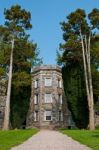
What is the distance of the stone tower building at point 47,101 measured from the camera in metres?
50.9

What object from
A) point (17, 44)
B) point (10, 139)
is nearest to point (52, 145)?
point (10, 139)

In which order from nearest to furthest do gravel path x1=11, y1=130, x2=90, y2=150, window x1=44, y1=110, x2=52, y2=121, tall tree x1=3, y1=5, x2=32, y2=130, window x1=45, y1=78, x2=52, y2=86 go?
gravel path x1=11, y1=130, x2=90, y2=150 < tall tree x1=3, y1=5, x2=32, y2=130 < window x1=44, y1=110, x2=52, y2=121 < window x1=45, y1=78, x2=52, y2=86

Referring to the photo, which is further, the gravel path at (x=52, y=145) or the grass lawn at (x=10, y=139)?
the grass lawn at (x=10, y=139)

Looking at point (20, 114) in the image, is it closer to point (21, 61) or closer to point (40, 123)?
point (40, 123)

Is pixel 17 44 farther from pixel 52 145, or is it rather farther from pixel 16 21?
pixel 52 145

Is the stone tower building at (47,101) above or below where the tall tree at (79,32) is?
below

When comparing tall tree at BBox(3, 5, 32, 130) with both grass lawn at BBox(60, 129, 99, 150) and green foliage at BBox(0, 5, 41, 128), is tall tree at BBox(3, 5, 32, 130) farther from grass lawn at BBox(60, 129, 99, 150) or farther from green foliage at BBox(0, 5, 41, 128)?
grass lawn at BBox(60, 129, 99, 150)

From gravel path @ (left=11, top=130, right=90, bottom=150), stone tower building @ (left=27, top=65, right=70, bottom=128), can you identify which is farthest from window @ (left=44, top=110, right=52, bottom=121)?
gravel path @ (left=11, top=130, right=90, bottom=150)

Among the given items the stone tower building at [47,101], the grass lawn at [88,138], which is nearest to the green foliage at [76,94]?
the stone tower building at [47,101]

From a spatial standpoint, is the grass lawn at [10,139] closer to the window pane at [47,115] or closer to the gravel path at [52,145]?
the gravel path at [52,145]

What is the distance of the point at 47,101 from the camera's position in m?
51.6

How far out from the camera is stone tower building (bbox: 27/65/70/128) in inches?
2005

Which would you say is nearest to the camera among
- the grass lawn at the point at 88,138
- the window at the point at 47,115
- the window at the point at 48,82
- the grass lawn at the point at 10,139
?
the grass lawn at the point at 88,138

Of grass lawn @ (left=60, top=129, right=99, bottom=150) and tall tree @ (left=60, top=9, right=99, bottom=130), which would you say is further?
tall tree @ (left=60, top=9, right=99, bottom=130)
